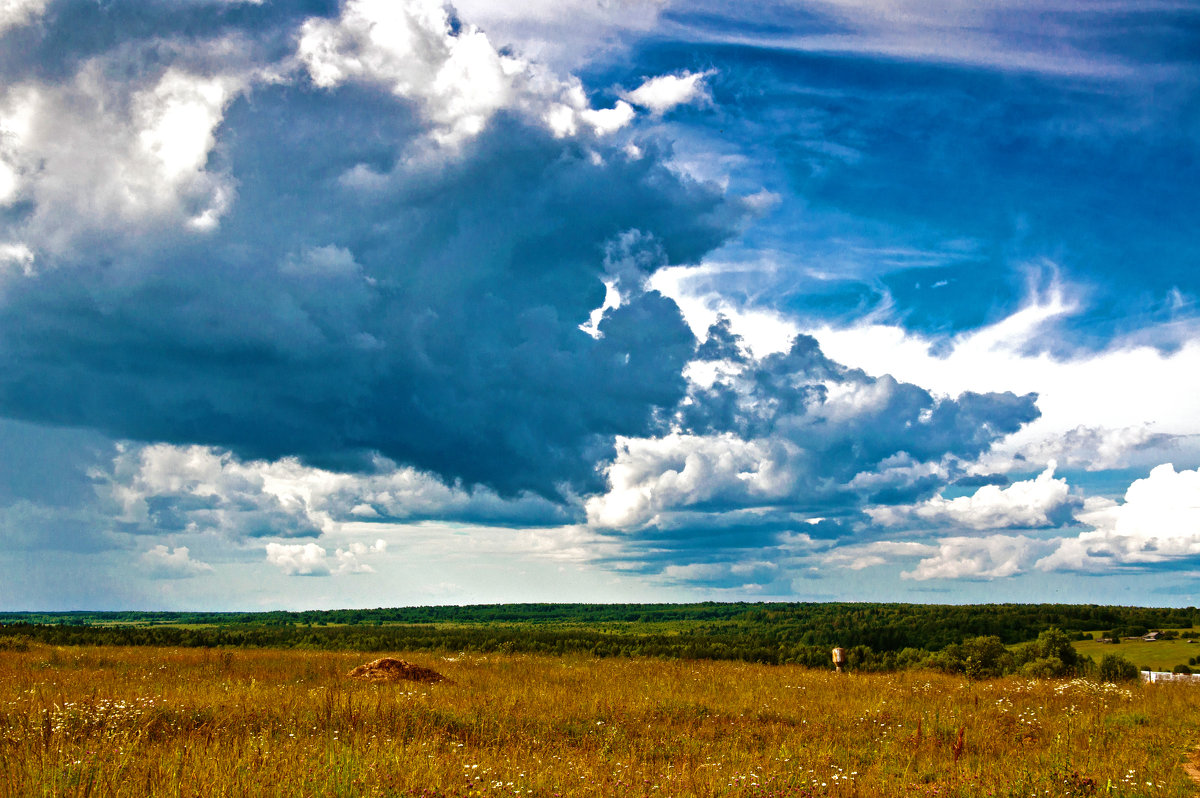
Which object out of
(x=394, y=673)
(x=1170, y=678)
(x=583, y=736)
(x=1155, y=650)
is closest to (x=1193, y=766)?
(x=583, y=736)

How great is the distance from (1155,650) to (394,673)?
262ft

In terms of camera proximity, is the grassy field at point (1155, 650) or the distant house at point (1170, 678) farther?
the grassy field at point (1155, 650)

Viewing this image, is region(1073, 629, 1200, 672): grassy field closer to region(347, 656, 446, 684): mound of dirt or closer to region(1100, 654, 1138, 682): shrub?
region(1100, 654, 1138, 682): shrub

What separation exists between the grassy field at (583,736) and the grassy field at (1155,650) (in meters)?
47.2

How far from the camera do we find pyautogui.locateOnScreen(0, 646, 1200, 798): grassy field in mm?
9398

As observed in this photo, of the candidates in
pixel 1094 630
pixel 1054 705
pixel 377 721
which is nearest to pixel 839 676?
pixel 1054 705

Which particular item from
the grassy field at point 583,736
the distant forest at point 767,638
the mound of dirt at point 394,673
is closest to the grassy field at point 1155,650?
the distant forest at point 767,638

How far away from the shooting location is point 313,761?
9641 millimetres

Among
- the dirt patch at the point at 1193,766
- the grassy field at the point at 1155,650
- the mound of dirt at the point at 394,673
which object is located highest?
the dirt patch at the point at 1193,766

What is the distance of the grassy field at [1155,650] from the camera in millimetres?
60875

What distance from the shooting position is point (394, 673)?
23625mm

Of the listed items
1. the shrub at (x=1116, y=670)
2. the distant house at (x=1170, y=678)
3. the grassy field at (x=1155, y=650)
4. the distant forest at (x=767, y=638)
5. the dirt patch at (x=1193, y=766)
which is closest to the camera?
the dirt patch at (x=1193, y=766)

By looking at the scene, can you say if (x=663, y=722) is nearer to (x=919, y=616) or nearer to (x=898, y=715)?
(x=898, y=715)

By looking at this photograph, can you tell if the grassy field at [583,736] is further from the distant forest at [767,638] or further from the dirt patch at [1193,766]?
the distant forest at [767,638]
